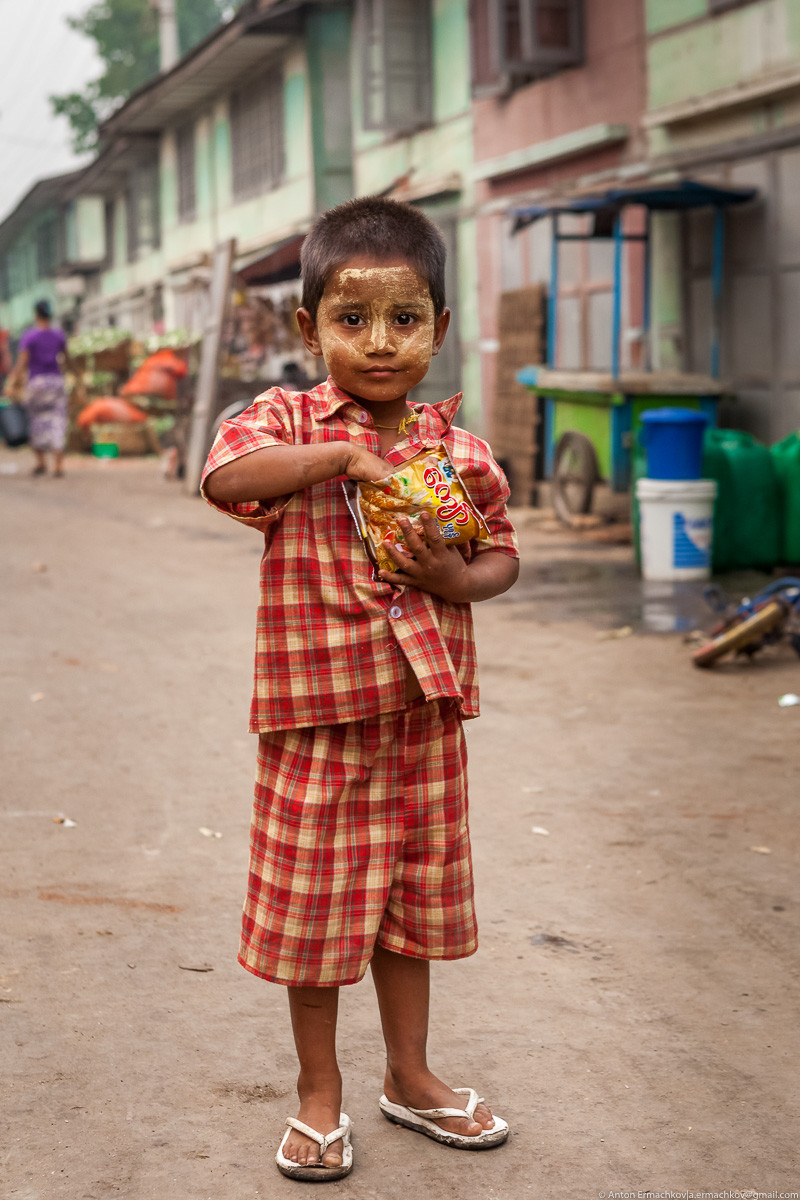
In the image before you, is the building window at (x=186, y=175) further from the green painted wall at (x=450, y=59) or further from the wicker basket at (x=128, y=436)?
the green painted wall at (x=450, y=59)

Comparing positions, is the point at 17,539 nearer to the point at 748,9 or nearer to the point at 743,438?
the point at 743,438

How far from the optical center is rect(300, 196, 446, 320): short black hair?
6.88 feet

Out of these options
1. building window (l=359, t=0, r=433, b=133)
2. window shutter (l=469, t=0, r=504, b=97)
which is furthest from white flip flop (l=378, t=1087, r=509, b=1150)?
building window (l=359, t=0, r=433, b=133)

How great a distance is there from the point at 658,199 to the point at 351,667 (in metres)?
8.33

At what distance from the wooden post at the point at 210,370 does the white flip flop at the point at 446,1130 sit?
12.4 metres

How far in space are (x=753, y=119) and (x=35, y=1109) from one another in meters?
9.00

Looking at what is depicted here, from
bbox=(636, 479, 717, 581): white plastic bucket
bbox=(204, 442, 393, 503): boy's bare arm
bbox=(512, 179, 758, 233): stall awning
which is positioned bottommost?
bbox=(636, 479, 717, 581): white plastic bucket

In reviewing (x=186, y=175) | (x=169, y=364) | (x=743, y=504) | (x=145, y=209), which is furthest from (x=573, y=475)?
(x=145, y=209)

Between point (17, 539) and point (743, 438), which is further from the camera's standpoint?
point (17, 539)

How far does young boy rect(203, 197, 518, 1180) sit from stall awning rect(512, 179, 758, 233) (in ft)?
25.2

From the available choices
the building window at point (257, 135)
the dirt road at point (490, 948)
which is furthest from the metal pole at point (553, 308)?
the building window at point (257, 135)

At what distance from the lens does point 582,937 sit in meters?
3.11

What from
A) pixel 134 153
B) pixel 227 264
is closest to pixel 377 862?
pixel 227 264

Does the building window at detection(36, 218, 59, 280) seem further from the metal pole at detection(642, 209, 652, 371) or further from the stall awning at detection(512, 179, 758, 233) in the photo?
the stall awning at detection(512, 179, 758, 233)
